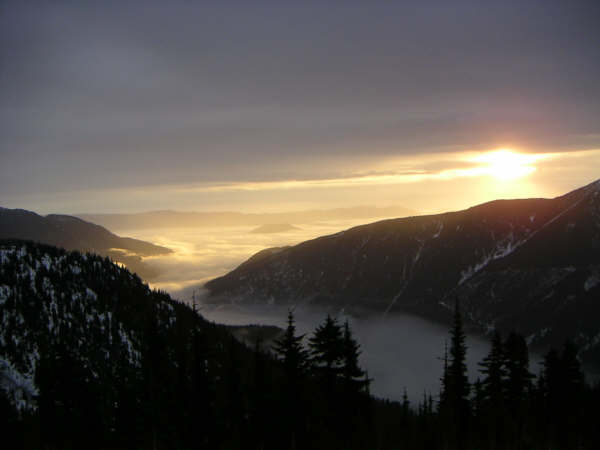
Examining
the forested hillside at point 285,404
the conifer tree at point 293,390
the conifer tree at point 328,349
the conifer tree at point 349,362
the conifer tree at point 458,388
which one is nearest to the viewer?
the conifer tree at point 293,390

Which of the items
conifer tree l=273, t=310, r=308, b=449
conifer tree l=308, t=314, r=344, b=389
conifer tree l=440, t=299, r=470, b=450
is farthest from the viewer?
conifer tree l=440, t=299, r=470, b=450

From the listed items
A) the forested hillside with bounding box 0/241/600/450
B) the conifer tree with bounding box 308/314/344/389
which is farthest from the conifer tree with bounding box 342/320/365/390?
the conifer tree with bounding box 308/314/344/389

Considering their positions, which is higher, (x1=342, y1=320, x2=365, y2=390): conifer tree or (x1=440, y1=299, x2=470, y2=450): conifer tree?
(x1=342, y1=320, x2=365, y2=390): conifer tree

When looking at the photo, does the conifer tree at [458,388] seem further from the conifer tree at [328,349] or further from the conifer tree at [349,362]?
the conifer tree at [328,349]

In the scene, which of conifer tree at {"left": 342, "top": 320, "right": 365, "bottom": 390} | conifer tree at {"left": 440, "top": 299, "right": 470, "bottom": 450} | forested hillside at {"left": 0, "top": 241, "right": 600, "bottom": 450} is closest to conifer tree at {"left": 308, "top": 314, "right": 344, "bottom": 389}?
forested hillside at {"left": 0, "top": 241, "right": 600, "bottom": 450}

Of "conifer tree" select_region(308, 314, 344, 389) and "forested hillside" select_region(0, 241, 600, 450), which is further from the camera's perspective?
"forested hillside" select_region(0, 241, 600, 450)

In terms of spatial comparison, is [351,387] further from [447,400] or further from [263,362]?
[447,400]

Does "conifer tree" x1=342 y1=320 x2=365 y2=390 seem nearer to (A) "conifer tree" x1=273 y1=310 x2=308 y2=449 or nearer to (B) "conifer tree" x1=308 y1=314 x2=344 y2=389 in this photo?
(B) "conifer tree" x1=308 y1=314 x2=344 y2=389

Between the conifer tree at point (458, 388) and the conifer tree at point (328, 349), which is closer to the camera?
the conifer tree at point (328, 349)

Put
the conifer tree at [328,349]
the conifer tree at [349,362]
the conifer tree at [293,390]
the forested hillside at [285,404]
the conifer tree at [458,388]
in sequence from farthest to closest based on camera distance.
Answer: the conifer tree at [458,388] → the conifer tree at [349,362] → the forested hillside at [285,404] → the conifer tree at [328,349] → the conifer tree at [293,390]

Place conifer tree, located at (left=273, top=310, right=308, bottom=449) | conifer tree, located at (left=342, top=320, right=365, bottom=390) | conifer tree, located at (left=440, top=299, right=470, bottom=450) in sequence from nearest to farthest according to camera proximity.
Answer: conifer tree, located at (left=273, top=310, right=308, bottom=449) < conifer tree, located at (left=342, top=320, right=365, bottom=390) < conifer tree, located at (left=440, top=299, right=470, bottom=450)

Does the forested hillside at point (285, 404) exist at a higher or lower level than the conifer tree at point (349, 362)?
lower

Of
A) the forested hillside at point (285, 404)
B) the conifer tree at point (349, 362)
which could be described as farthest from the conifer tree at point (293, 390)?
the conifer tree at point (349, 362)
